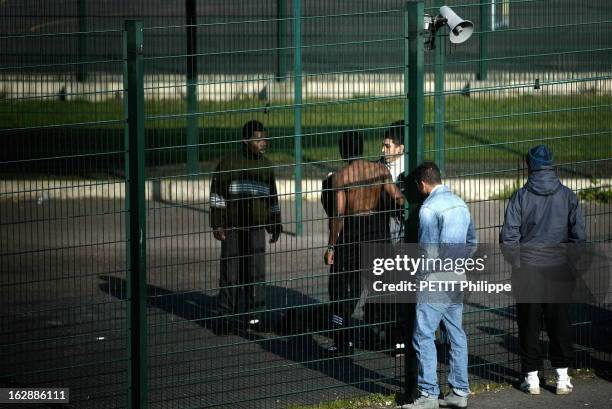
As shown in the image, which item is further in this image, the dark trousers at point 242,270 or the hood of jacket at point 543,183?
the dark trousers at point 242,270

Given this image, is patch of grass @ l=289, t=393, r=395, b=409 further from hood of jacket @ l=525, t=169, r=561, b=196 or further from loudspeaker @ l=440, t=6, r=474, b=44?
loudspeaker @ l=440, t=6, r=474, b=44

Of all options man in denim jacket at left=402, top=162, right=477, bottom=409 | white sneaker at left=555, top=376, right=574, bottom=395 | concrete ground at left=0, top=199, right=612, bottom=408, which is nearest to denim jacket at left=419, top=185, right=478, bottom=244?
man in denim jacket at left=402, top=162, right=477, bottom=409

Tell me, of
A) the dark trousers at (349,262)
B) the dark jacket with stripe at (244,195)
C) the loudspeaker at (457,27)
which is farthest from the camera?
the dark jacket with stripe at (244,195)

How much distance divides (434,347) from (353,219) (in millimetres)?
1132

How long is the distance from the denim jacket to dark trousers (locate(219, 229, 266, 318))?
164 centimetres

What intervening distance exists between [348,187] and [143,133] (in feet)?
4.92

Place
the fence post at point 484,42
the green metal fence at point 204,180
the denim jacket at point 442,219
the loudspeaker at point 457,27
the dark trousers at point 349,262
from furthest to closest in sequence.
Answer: the fence post at point 484,42
the dark trousers at point 349,262
the loudspeaker at point 457,27
the denim jacket at point 442,219
the green metal fence at point 204,180

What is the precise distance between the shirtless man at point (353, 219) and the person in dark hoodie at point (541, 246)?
0.91 meters

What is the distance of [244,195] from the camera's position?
8305mm

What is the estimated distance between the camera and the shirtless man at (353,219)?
300 inches

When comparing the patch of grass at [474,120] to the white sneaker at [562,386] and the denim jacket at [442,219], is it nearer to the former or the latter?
the denim jacket at [442,219]

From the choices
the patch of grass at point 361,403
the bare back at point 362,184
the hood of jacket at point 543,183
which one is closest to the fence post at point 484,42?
the hood of jacket at point 543,183

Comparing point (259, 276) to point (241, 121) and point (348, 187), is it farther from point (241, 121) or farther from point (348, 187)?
point (348, 187)

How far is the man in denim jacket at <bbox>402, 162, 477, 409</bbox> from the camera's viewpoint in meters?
7.14
